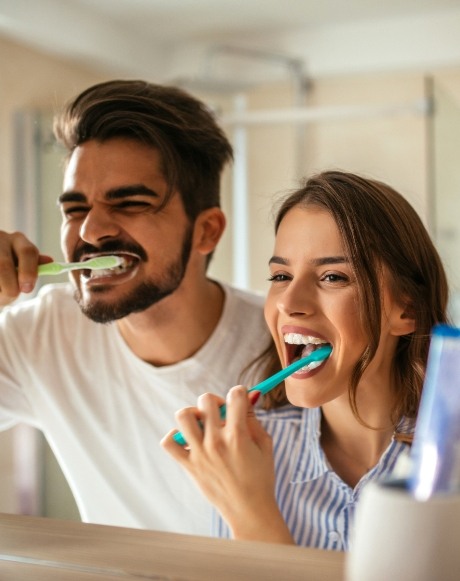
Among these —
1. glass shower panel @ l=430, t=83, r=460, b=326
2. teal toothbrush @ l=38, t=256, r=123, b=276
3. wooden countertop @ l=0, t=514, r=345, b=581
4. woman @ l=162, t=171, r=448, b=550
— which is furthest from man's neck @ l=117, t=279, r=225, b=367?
glass shower panel @ l=430, t=83, r=460, b=326

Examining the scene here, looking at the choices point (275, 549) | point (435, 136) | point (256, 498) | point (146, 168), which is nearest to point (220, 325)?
point (146, 168)

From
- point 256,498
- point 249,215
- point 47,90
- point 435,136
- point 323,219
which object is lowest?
point 256,498

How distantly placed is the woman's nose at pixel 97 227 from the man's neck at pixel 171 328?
0.13m

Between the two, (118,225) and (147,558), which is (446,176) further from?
(147,558)

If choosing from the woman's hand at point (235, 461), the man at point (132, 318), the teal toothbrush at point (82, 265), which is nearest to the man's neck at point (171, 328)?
the man at point (132, 318)

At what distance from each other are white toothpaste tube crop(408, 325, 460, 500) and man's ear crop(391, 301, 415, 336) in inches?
17.6

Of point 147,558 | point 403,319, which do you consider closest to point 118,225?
point 403,319

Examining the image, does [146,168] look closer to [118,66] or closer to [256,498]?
[256,498]

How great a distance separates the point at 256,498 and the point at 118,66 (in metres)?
2.02

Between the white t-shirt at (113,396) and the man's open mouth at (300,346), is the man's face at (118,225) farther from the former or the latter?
the man's open mouth at (300,346)

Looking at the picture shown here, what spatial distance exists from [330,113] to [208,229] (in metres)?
1.28

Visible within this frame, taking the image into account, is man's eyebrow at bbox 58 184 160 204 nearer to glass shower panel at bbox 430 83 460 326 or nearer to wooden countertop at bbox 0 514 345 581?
wooden countertop at bbox 0 514 345 581

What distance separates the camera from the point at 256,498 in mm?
670

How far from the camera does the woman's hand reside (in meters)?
0.64
